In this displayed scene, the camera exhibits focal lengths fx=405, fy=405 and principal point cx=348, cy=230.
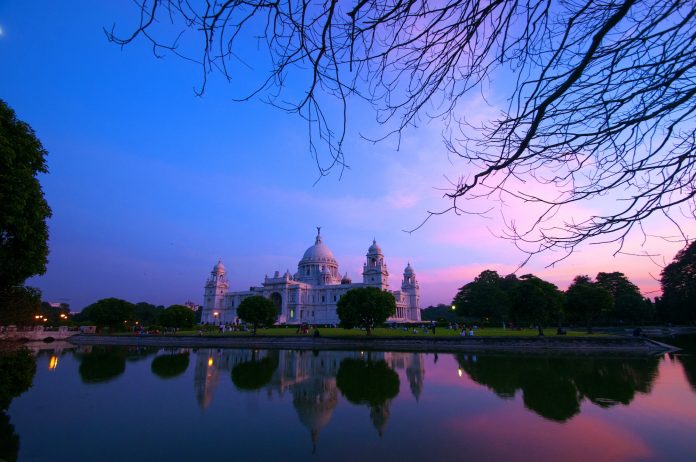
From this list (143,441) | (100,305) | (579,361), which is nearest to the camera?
(143,441)

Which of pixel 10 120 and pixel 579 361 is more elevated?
pixel 10 120

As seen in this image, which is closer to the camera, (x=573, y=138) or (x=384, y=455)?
(x=573, y=138)

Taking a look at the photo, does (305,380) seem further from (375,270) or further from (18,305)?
(375,270)

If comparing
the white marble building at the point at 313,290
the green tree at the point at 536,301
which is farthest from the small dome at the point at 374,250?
the green tree at the point at 536,301

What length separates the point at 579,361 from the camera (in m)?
21.7

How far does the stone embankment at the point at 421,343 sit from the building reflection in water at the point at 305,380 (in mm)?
6121

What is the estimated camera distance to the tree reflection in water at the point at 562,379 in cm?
1235

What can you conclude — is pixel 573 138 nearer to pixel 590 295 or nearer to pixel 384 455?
pixel 384 455

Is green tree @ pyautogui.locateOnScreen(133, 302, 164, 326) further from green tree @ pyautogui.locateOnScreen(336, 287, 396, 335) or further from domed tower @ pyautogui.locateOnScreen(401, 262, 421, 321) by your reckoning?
Result: green tree @ pyautogui.locateOnScreen(336, 287, 396, 335)

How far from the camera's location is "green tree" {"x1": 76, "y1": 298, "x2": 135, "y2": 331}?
50594 millimetres

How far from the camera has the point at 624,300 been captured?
58.4 m

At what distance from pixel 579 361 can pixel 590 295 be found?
1910 centimetres

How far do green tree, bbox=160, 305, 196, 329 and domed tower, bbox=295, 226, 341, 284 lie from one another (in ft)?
103

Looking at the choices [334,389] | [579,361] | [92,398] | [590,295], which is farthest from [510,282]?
[92,398]
